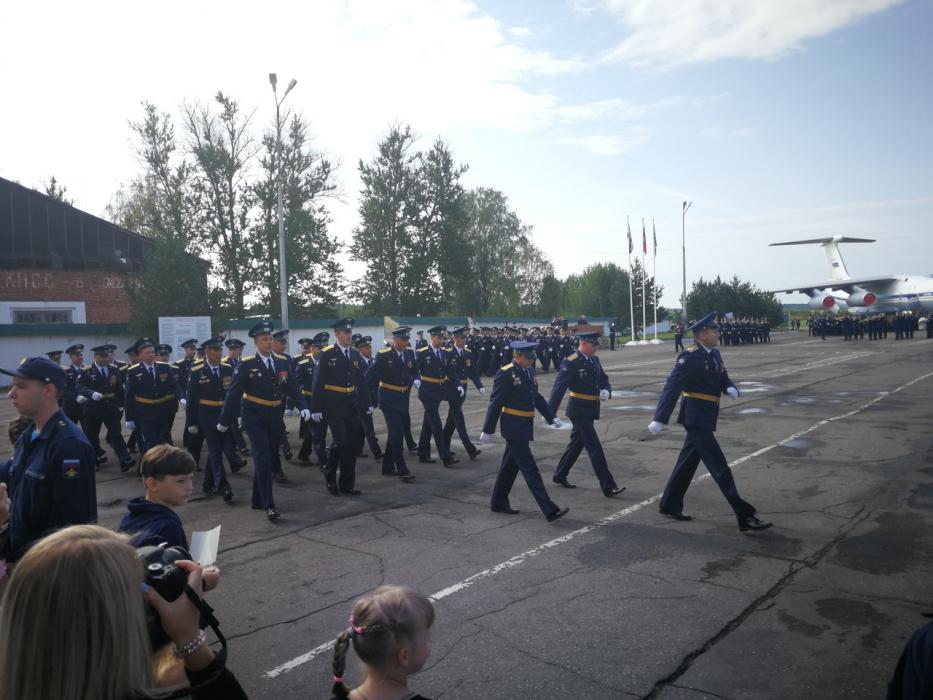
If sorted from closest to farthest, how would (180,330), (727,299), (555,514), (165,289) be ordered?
(555,514)
(180,330)
(165,289)
(727,299)

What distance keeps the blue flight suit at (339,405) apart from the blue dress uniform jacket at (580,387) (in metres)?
2.68

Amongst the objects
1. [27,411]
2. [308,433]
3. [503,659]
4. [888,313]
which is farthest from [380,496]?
[888,313]

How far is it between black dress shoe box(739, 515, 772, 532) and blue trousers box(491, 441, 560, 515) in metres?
1.87

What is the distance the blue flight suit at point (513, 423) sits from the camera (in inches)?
301

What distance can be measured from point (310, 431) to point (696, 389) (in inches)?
262

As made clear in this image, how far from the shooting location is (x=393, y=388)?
35.0ft

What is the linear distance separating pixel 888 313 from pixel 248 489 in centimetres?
5856

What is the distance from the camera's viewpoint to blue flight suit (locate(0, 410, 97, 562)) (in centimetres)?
343

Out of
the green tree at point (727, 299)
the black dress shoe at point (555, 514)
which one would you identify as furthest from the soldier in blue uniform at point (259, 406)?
the green tree at point (727, 299)

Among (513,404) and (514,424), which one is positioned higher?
(513,404)

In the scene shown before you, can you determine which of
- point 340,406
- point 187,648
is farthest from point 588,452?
point 187,648

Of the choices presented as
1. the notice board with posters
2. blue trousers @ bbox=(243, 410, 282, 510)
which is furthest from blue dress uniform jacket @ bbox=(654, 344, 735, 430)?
the notice board with posters

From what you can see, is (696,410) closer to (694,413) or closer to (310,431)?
(694,413)

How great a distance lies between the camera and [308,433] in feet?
38.0
